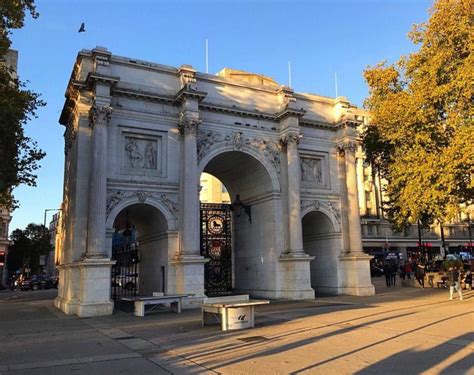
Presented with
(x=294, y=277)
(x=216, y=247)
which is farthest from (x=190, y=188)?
(x=294, y=277)

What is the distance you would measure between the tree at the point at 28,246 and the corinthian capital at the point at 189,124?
5276 centimetres

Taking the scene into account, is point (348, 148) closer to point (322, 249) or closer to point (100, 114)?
point (322, 249)

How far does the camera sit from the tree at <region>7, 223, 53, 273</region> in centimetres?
6650

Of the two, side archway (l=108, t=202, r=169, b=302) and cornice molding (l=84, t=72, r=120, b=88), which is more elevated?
cornice molding (l=84, t=72, r=120, b=88)

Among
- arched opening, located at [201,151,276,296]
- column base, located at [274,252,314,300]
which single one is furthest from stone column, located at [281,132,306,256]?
arched opening, located at [201,151,276,296]

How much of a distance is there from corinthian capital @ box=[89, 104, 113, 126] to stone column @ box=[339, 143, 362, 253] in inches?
528

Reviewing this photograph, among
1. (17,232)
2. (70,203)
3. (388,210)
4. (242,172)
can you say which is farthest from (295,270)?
(17,232)

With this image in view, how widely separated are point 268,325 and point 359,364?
17.0 ft

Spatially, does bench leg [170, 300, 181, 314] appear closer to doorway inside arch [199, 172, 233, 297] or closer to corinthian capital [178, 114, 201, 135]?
doorway inside arch [199, 172, 233, 297]

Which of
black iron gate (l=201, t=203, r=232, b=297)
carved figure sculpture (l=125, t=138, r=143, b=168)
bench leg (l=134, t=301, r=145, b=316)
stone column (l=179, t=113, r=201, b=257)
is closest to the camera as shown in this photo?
bench leg (l=134, t=301, r=145, b=316)

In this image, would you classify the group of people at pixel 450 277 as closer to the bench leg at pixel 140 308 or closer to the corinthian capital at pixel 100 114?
the bench leg at pixel 140 308

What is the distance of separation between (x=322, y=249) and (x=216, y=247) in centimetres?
620

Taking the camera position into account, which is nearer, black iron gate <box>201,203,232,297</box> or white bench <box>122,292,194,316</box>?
white bench <box>122,292,194,316</box>

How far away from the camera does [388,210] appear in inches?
1109
